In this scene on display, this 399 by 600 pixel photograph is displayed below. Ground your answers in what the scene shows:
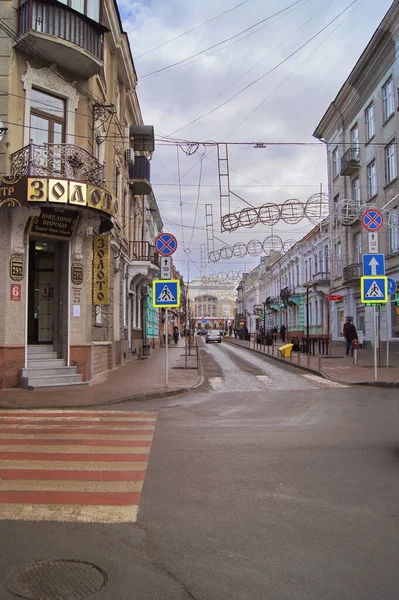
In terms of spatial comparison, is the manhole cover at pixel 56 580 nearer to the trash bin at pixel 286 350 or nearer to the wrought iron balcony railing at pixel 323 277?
the trash bin at pixel 286 350

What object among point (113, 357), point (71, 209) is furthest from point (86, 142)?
point (113, 357)

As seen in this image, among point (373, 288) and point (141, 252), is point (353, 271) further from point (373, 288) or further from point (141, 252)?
point (373, 288)

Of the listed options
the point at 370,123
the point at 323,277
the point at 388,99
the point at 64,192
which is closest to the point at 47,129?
the point at 64,192

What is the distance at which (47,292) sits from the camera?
15.5 m

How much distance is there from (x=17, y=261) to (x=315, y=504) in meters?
10.7

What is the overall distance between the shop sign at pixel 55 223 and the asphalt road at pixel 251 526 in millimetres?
7879

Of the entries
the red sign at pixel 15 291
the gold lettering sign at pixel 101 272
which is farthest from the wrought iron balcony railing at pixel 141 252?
the red sign at pixel 15 291

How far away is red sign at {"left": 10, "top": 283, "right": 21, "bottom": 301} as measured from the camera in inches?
523

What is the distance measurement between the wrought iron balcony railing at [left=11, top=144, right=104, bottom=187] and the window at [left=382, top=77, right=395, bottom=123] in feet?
64.2

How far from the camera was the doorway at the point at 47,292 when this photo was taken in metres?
15.0

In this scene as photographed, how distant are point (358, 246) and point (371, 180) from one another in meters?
5.33

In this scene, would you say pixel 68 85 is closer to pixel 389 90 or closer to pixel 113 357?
pixel 113 357

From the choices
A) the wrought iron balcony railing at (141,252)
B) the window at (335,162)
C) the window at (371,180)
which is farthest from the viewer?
the window at (335,162)

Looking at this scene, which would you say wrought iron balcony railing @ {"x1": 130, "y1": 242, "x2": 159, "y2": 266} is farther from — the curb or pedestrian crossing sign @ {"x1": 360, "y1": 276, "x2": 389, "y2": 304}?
pedestrian crossing sign @ {"x1": 360, "y1": 276, "x2": 389, "y2": 304}
